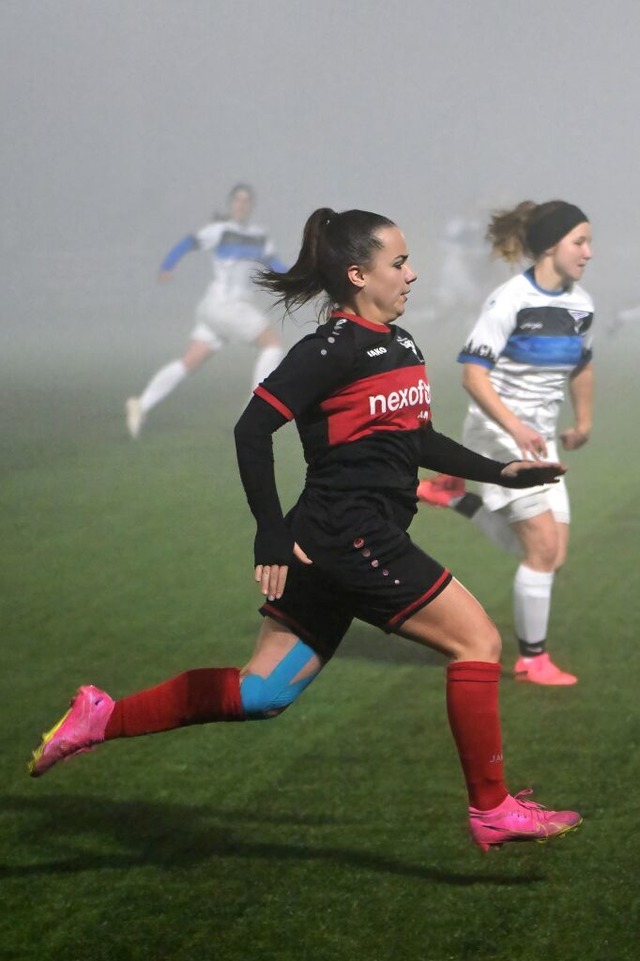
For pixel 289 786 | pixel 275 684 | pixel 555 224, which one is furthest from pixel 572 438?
pixel 275 684

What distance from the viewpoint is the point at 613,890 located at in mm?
3025

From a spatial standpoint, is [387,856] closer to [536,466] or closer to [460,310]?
[536,466]

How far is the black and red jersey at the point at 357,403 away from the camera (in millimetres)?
2930

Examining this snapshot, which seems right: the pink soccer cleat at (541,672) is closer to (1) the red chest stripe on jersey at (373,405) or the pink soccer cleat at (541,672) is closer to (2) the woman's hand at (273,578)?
(1) the red chest stripe on jersey at (373,405)

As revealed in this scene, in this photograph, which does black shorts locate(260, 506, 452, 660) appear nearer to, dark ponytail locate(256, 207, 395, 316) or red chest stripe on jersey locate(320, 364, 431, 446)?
red chest stripe on jersey locate(320, 364, 431, 446)

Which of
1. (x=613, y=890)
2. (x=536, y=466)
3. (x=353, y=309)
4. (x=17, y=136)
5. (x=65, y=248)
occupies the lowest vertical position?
(x=613, y=890)

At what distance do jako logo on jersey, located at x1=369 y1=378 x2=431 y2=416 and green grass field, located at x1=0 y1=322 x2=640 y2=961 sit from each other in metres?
1.04

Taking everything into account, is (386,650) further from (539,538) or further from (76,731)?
(76,731)

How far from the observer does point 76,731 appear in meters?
3.13

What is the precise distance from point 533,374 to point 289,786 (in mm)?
1814

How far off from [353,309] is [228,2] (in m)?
11.8

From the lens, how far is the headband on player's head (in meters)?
4.71

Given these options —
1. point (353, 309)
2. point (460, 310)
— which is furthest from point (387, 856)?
point (460, 310)

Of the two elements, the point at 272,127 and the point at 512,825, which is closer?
the point at 512,825
